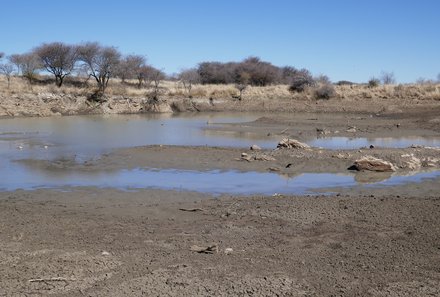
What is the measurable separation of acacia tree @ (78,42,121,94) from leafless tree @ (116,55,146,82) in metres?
2.85

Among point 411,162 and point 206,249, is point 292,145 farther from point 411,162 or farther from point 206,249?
point 206,249

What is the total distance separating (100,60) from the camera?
57.5 m

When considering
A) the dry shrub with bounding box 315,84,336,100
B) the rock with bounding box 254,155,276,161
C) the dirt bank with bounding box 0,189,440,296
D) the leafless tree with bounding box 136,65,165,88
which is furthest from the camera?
the leafless tree with bounding box 136,65,165,88

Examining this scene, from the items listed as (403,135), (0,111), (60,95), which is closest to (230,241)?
(403,135)

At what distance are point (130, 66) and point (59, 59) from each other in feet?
30.2

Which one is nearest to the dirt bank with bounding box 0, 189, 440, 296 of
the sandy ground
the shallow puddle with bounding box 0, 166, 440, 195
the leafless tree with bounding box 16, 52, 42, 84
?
the sandy ground

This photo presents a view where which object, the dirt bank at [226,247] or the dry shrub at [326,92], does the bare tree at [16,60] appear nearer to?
the dry shrub at [326,92]

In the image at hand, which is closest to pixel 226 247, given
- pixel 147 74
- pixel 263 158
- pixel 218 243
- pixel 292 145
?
pixel 218 243

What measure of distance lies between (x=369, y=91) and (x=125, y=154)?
136 ft

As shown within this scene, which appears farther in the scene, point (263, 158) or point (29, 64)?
point (29, 64)

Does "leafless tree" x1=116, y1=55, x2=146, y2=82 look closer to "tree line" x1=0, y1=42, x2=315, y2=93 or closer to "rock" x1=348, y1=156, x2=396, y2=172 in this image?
"tree line" x1=0, y1=42, x2=315, y2=93

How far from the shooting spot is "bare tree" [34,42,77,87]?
59.7 m

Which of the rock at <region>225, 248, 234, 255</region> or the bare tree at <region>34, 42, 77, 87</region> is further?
the bare tree at <region>34, 42, 77, 87</region>

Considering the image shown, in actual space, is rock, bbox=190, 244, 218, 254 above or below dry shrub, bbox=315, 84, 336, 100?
below
